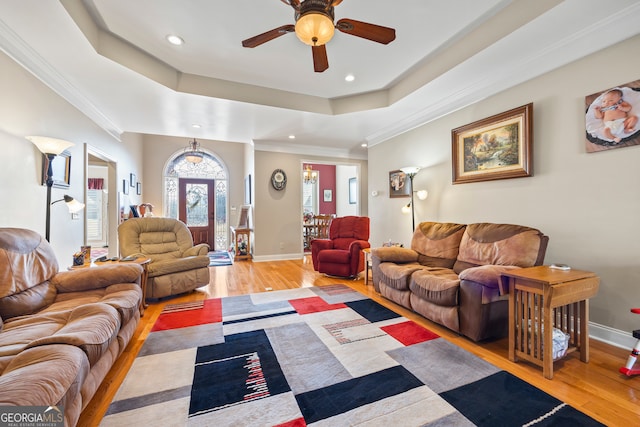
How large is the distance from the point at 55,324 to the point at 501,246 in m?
3.50

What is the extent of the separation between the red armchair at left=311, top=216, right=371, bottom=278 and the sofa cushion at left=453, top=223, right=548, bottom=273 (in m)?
1.62

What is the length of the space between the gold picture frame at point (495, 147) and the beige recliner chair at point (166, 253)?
144 inches

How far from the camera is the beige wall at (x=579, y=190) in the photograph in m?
2.07

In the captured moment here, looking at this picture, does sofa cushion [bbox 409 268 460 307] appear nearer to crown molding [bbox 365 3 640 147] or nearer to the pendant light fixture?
crown molding [bbox 365 3 640 147]

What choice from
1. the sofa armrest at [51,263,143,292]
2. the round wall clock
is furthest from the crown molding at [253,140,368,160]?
the sofa armrest at [51,263,143,292]

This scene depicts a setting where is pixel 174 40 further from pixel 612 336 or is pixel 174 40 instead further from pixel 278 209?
pixel 612 336

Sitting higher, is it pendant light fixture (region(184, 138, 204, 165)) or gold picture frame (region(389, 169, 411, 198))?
pendant light fixture (region(184, 138, 204, 165))

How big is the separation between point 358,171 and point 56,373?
20.6ft

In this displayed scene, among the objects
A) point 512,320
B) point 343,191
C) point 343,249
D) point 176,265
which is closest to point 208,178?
point 343,191

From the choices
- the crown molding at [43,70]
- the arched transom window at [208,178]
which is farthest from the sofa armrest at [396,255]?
the arched transom window at [208,178]

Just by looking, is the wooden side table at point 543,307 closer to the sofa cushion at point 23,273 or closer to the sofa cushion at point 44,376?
the sofa cushion at point 44,376

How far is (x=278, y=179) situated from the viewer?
6035 millimetres

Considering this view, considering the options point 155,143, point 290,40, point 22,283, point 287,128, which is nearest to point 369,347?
point 22,283

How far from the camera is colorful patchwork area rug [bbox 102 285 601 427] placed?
1.43 m
